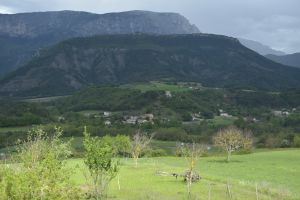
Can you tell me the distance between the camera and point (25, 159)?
27062 mm

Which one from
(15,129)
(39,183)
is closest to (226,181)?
(39,183)

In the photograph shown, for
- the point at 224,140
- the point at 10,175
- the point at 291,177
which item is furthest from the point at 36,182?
the point at 224,140

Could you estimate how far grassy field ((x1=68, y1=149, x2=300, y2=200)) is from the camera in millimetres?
51375

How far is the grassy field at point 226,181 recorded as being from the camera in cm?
5138

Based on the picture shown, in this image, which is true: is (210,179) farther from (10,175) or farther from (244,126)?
(244,126)

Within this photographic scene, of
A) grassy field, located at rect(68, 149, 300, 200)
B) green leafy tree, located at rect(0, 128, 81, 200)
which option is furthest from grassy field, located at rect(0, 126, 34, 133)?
green leafy tree, located at rect(0, 128, 81, 200)

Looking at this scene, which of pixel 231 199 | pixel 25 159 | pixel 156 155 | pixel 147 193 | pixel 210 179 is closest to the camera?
pixel 25 159

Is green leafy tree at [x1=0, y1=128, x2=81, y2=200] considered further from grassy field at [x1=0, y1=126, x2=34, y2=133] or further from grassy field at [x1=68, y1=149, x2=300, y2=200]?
grassy field at [x1=0, y1=126, x2=34, y2=133]

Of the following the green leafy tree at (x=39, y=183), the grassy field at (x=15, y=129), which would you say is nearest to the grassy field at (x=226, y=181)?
the green leafy tree at (x=39, y=183)

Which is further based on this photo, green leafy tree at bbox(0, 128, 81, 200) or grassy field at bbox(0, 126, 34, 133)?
grassy field at bbox(0, 126, 34, 133)

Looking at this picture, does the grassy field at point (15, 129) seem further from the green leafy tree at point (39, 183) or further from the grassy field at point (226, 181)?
the green leafy tree at point (39, 183)

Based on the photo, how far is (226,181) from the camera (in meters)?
62.3

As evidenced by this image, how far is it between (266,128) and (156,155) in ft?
268

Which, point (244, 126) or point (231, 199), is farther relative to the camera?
point (244, 126)
